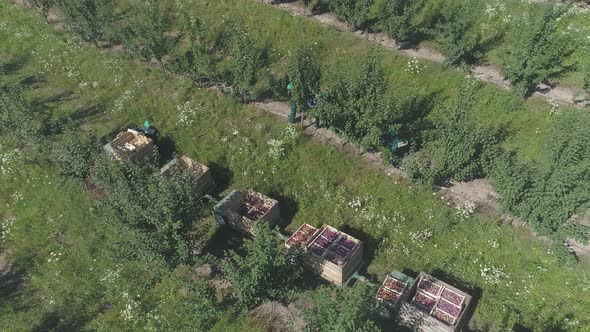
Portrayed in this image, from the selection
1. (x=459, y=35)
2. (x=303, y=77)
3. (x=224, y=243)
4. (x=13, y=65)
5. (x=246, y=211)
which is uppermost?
(x=459, y=35)

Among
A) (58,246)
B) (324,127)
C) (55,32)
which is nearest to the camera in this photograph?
(58,246)

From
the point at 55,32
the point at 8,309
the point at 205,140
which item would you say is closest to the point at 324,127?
the point at 205,140

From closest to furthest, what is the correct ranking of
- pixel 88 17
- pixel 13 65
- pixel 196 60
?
pixel 196 60, pixel 88 17, pixel 13 65

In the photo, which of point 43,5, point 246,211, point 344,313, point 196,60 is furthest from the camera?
point 43,5

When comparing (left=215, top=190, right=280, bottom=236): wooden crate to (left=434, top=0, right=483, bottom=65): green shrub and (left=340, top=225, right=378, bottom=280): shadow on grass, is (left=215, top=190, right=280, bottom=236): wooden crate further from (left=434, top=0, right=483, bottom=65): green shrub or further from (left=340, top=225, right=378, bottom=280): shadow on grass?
(left=434, top=0, right=483, bottom=65): green shrub

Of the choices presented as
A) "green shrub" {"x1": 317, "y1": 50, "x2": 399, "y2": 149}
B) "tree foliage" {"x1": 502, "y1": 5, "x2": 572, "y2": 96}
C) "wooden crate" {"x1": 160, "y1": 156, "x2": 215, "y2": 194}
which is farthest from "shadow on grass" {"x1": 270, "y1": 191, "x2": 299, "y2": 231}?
"tree foliage" {"x1": 502, "y1": 5, "x2": 572, "y2": 96}

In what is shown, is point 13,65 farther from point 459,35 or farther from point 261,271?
point 459,35

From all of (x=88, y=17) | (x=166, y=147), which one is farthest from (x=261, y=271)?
(x=88, y=17)

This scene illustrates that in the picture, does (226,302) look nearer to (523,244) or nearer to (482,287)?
(482,287)
